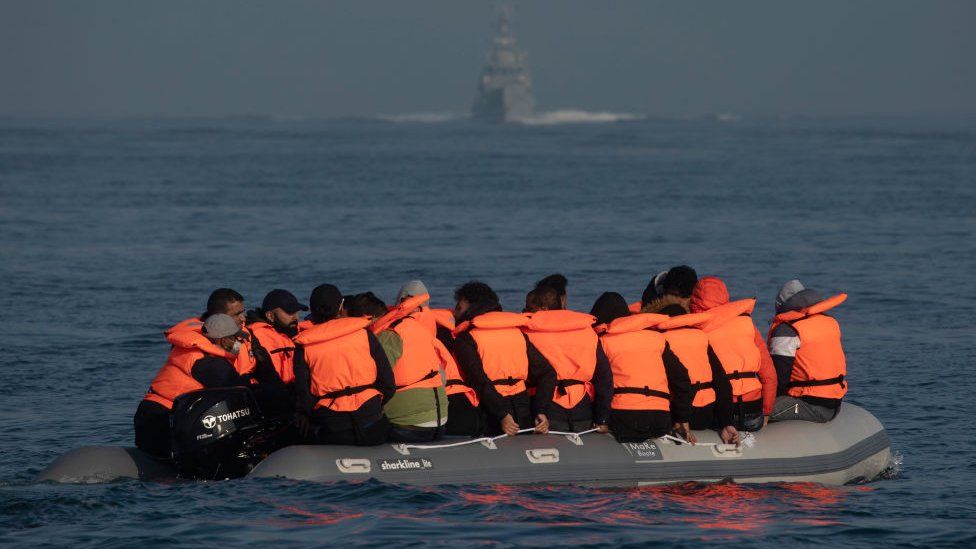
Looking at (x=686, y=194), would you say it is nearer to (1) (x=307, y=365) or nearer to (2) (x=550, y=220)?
(2) (x=550, y=220)

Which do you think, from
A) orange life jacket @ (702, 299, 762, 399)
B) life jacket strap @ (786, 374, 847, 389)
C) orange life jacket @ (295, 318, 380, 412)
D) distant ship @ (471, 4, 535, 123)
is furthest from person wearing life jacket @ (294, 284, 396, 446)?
distant ship @ (471, 4, 535, 123)

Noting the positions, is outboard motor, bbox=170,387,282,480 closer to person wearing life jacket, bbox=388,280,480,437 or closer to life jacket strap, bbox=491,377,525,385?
person wearing life jacket, bbox=388,280,480,437

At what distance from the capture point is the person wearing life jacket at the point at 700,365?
10.2 meters

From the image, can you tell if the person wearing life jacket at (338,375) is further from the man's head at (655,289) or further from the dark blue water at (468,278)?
the man's head at (655,289)

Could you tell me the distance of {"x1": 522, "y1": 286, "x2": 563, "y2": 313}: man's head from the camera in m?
10.2

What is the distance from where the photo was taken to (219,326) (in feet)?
32.8

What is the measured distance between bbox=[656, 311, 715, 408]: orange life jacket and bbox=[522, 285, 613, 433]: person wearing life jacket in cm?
57

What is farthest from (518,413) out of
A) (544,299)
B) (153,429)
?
(153,429)

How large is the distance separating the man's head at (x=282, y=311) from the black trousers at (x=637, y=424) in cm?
277

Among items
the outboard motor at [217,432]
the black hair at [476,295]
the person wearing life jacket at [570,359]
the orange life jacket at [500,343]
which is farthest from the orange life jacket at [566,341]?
the outboard motor at [217,432]

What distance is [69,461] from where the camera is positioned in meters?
10.2

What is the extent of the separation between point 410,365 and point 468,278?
48.5 feet

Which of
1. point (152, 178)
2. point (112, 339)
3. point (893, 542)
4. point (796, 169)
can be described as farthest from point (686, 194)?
point (893, 542)

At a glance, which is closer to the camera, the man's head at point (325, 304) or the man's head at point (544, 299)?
the man's head at point (325, 304)
